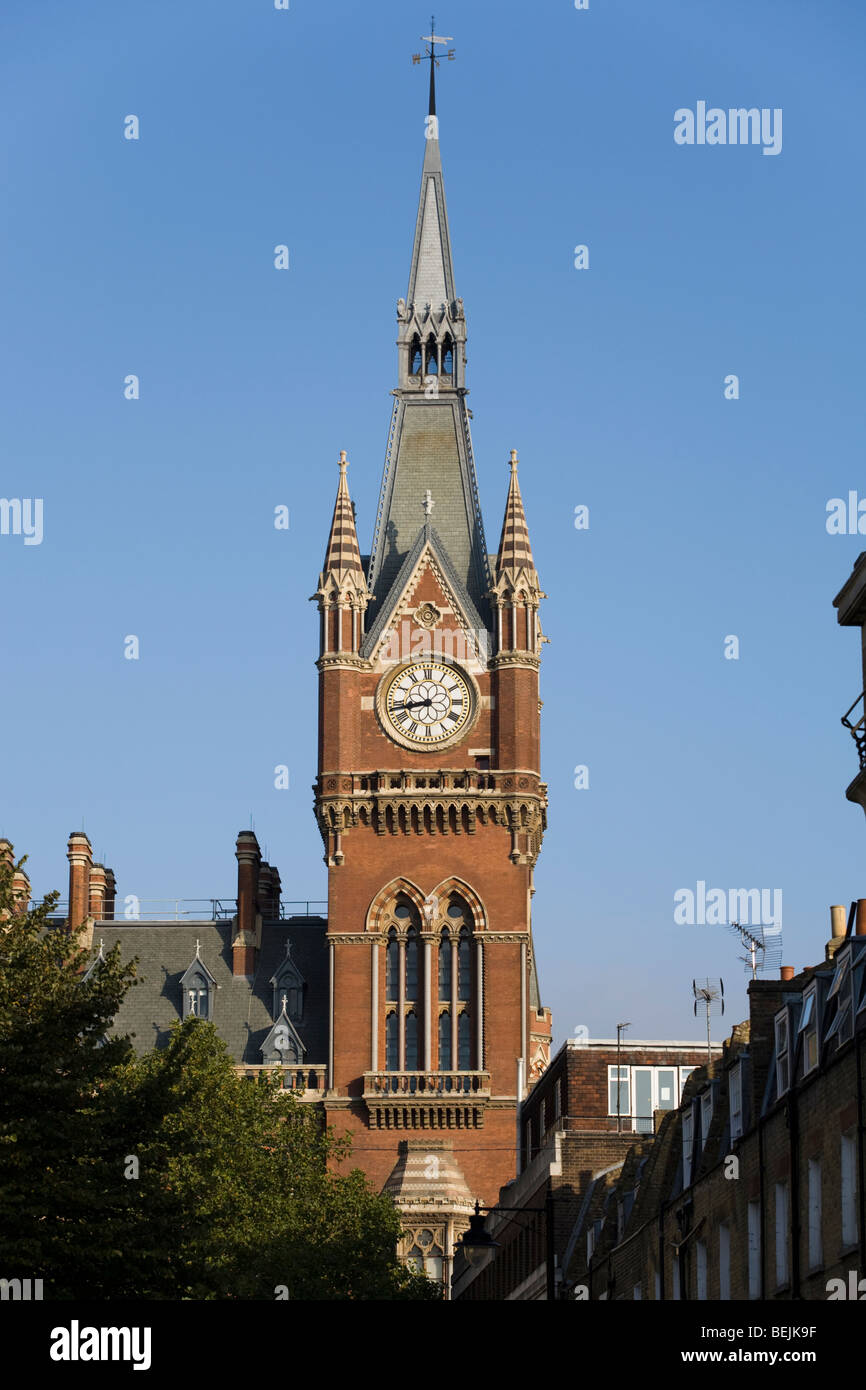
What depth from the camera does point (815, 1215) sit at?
40.0 m

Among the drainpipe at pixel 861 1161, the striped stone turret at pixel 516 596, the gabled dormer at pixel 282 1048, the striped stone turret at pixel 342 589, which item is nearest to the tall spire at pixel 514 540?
the striped stone turret at pixel 516 596

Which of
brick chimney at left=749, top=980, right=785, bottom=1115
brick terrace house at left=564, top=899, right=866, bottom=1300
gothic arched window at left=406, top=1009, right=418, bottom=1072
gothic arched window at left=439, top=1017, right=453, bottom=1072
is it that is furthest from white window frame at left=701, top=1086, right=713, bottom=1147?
gothic arched window at left=406, top=1009, right=418, bottom=1072

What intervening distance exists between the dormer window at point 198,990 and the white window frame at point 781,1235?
233 ft

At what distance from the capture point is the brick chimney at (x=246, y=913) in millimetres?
113188

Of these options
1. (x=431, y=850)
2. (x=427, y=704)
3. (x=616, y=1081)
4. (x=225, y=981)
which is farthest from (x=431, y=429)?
(x=616, y=1081)

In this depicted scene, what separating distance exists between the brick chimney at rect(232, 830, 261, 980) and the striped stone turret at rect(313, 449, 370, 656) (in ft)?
33.0

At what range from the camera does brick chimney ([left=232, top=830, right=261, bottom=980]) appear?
11319cm

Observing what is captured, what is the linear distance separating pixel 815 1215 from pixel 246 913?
2934 inches

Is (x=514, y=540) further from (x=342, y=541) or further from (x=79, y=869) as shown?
(x=79, y=869)

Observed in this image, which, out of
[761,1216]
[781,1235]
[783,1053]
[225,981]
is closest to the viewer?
[781,1235]
